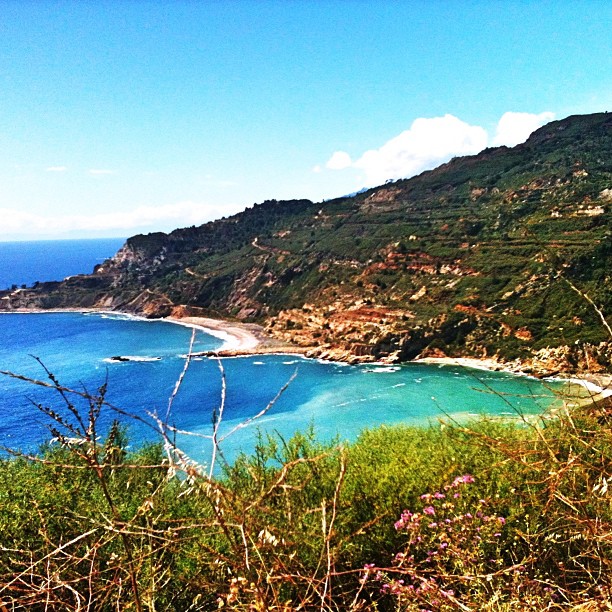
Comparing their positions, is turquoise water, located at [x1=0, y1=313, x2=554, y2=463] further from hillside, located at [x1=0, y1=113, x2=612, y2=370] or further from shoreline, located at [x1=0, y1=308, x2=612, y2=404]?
hillside, located at [x1=0, y1=113, x2=612, y2=370]

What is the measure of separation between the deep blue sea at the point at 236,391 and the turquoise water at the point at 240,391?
4.4 inches

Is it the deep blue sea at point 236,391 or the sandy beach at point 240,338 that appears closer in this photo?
the deep blue sea at point 236,391

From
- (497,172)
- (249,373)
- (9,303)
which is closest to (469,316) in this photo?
(249,373)

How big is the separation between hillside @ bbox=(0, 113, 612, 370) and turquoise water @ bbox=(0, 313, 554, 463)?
6288mm

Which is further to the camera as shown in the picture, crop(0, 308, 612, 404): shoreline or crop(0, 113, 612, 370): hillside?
crop(0, 113, 612, 370): hillside

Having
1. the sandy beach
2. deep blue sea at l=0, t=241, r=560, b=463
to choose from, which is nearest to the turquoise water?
deep blue sea at l=0, t=241, r=560, b=463

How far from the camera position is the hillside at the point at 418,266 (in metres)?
56.8

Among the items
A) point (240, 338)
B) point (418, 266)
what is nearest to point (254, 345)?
point (240, 338)

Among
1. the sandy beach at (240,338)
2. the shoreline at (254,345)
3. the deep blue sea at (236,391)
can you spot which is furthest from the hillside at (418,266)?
the deep blue sea at (236,391)

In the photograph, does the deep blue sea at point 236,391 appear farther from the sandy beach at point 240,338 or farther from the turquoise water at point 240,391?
the sandy beach at point 240,338

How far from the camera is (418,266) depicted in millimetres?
73625

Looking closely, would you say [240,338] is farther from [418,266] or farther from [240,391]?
[418,266]

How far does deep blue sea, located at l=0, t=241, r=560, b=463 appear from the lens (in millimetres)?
41969

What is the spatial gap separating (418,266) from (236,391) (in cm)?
3468
